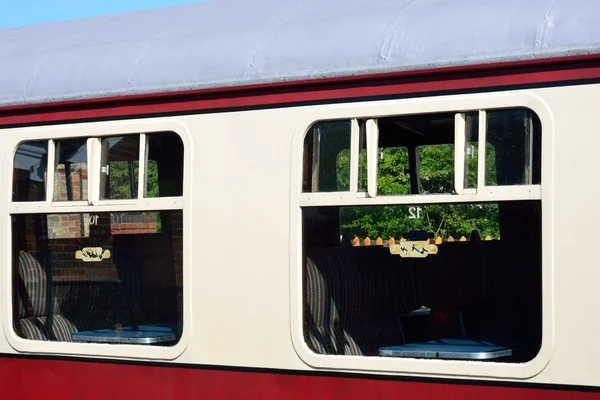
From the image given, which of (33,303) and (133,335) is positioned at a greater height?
(33,303)

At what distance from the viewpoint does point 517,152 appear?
386cm

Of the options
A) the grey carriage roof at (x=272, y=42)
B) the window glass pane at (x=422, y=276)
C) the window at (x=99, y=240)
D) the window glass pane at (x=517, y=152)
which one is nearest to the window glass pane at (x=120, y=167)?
the window at (x=99, y=240)

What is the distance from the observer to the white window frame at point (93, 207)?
4.56 metres

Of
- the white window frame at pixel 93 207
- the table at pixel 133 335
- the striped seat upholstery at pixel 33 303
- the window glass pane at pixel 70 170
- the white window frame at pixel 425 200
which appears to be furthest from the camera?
the striped seat upholstery at pixel 33 303

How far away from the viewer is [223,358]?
14.6 ft

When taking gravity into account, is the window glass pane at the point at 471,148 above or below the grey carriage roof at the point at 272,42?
below

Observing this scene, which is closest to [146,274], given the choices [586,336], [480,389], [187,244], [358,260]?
[187,244]

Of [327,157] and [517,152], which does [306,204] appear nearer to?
[327,157]

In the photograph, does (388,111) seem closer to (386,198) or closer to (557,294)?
(386,198)

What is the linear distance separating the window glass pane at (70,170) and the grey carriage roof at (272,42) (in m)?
0.25

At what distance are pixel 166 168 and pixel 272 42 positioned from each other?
0.75 m

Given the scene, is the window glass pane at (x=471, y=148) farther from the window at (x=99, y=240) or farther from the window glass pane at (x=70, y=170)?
the window glass pane at (x=70, y=170)

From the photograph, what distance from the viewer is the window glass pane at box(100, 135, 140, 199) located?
4691 mm

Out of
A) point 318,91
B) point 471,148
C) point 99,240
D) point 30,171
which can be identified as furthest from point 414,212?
point 30,171
